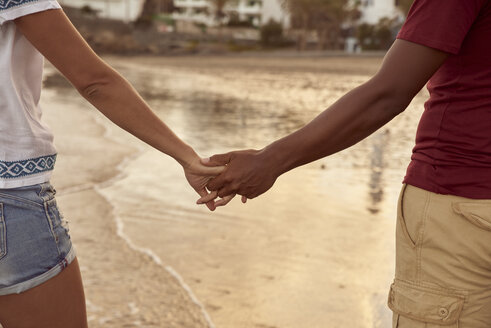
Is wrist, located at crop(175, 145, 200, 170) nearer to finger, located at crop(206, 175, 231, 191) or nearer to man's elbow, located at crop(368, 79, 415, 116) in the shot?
finger, located at crop(206, 175, 231, 191)

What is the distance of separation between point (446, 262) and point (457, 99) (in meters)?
0.42

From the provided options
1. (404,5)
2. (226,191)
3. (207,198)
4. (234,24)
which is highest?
(404,5)

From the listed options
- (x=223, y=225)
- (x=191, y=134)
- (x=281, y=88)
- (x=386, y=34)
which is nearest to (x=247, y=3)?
(x=386, y=34)

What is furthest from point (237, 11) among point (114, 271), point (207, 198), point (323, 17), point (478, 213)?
point (478, 213)

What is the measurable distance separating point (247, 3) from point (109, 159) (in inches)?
3075

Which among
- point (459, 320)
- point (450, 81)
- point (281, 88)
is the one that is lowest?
point (281, 88)

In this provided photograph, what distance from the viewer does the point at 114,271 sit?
4148 mm

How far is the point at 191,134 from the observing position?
10602 mm

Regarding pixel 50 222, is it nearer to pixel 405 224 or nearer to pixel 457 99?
pixel 405 224

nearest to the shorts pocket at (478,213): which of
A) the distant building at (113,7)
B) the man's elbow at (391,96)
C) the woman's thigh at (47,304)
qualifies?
the man's elbow at (391,96)

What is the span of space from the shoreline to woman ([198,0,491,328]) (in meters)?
1.92

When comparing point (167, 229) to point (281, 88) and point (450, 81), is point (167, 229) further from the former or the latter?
point (281, 88)

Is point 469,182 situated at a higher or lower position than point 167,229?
higher

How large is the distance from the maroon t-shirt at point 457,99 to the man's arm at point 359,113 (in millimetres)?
56
